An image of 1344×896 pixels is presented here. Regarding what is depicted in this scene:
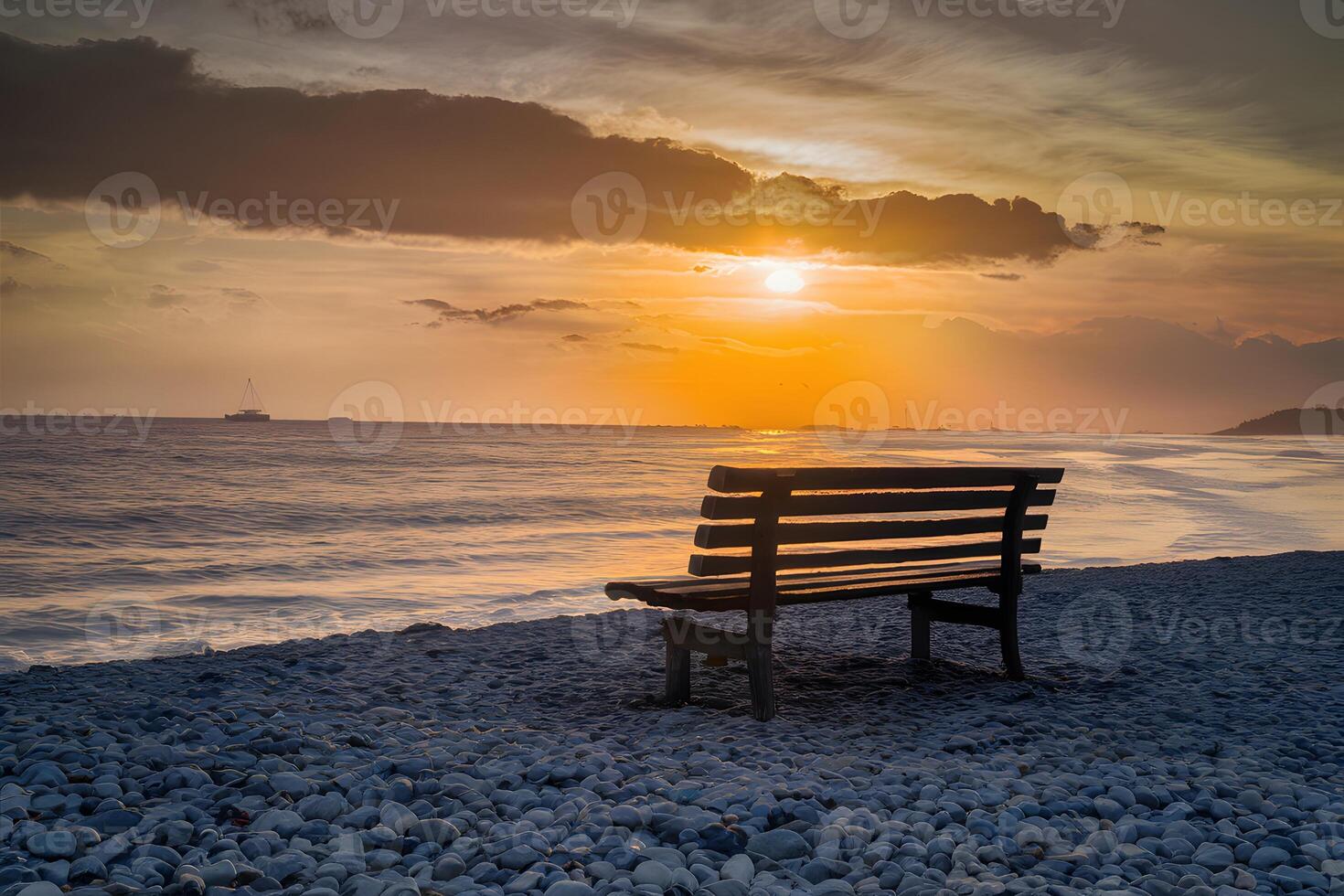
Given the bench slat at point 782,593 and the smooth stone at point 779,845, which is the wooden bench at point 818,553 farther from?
the smooth stone at point 779,845

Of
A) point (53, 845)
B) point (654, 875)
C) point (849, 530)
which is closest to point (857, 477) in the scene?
point (849, 530)

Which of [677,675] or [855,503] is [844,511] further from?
[677,675]

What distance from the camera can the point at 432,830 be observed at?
3.63m

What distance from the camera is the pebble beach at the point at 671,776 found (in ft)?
11.0

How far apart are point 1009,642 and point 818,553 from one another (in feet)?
6.19

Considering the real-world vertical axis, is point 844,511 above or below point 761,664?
above

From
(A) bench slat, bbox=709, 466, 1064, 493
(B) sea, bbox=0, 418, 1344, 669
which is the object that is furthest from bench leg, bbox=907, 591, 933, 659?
(B) sea, bbox=0, 418, 1344, 669

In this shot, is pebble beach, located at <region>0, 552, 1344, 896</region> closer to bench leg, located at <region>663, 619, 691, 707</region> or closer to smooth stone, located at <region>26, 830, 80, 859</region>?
smooth stone, located at <region>26, 830, 80, 859</region>

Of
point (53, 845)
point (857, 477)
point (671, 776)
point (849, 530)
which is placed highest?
point (857, 477)

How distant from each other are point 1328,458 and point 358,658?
63.2 meters

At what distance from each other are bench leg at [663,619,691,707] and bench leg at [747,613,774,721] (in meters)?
0.57

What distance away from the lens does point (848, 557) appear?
6.06 m

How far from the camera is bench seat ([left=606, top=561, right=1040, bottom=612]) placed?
5512mm

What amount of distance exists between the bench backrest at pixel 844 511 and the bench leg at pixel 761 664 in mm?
123
